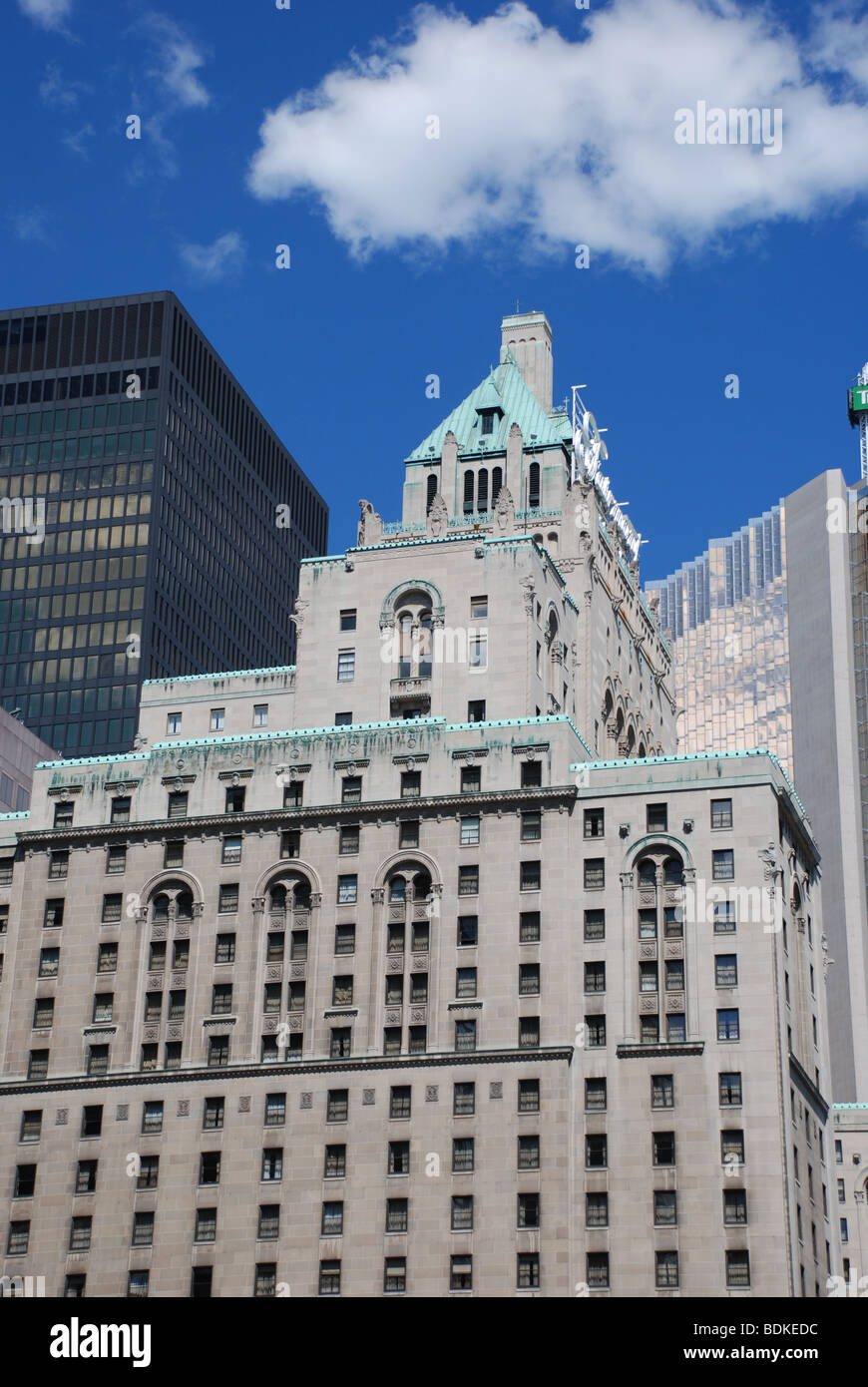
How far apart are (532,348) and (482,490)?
78.5ft

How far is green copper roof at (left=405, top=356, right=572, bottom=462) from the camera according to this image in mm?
170250

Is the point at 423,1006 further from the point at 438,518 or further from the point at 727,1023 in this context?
the point at 438,518

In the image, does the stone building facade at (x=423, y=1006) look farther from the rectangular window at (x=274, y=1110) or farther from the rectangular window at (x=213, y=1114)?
the rectangular window at (x=213, y=1114)

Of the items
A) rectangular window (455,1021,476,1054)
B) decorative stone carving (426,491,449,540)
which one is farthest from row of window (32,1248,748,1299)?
decorative stone carving (426,491,449,540)

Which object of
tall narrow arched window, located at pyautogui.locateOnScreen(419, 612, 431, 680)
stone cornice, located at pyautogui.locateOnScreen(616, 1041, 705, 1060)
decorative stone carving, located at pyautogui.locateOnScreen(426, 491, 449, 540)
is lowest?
stone cornice, located at pyautogui.locateOnScreen(616, 1041, 705, 1060)

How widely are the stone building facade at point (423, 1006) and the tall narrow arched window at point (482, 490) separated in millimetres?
31020

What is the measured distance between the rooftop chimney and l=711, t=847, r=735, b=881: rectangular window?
7321 centimetres

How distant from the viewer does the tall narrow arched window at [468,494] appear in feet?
550

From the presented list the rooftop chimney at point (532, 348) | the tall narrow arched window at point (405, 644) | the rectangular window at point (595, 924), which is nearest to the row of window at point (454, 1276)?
the rectangular window at point (595, 924)

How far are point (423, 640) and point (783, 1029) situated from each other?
37.7 meters

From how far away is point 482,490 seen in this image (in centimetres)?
16838

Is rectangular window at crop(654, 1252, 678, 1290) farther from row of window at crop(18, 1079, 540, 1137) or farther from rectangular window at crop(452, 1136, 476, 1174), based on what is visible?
→ rectangular window at crop(452, 1136, 476, 1174)

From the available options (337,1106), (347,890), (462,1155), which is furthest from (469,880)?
(462,1155)
